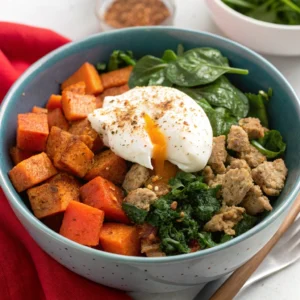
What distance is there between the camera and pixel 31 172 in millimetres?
2346

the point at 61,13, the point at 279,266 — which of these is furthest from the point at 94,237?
the point at 61,13

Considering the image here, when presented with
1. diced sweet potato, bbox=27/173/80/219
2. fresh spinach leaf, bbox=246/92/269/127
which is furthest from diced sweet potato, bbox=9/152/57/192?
fresh spinach leaf, bbox=246/92/269/127

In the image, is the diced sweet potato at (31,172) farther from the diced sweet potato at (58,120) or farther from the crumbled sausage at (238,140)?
the crumbled sausage at (238,140)

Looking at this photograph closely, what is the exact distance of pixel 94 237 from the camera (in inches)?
85.8

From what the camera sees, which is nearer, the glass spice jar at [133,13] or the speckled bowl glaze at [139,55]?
the speckled bowl glaze at [139,55]

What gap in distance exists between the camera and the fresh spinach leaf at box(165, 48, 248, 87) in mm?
2736

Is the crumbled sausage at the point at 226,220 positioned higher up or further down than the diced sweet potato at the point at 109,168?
further down

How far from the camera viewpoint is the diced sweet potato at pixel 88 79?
282cm

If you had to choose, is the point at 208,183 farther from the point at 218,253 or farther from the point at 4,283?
the point at 4,283

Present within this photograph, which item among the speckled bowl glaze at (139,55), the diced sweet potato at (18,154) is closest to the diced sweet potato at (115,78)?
the speckled bowl glaze at (139,55)

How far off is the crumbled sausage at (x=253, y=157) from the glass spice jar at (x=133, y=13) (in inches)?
45.8

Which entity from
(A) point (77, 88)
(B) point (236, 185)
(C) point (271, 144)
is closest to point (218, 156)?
(B) point (236, 185)

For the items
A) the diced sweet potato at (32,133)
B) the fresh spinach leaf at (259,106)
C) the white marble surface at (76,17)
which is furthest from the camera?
the white marble surface at (76,17)

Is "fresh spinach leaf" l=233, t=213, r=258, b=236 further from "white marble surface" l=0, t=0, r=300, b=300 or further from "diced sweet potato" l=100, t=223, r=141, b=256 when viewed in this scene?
"white marble surface" l=0, t=0, r=300, b=300
